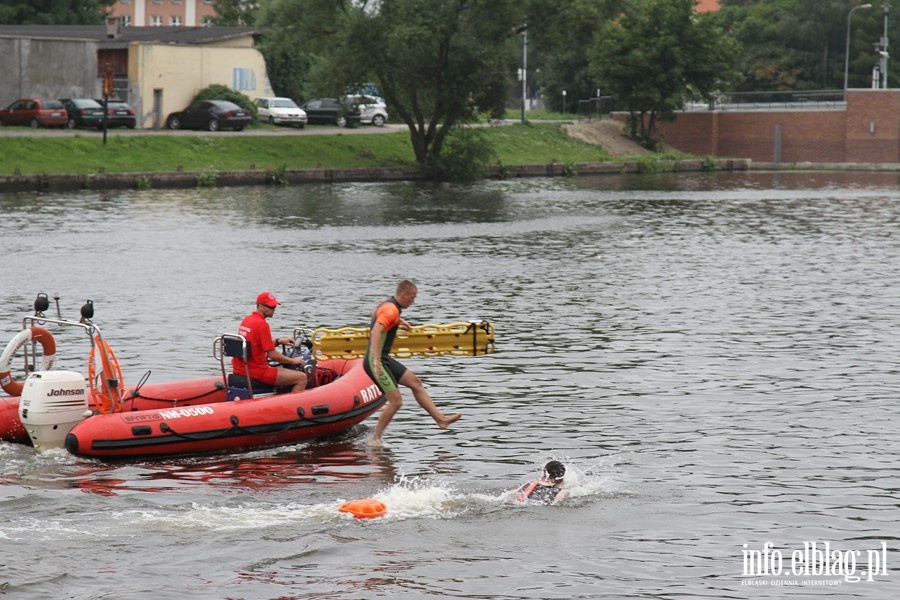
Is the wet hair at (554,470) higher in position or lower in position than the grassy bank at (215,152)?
lower

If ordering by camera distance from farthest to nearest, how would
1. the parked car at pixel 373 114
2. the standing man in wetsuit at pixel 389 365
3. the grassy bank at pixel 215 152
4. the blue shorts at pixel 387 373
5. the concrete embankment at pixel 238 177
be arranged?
the parked car at pixel 373 114
the grassy bank at pixel 215 152
the concrete embankment at pixel 238 177
the blue shorts at pixel 387 373
the standing man in wetsuit at pixel 389 365

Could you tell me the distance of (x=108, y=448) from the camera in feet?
50.2

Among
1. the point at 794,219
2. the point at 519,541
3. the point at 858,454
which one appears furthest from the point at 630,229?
the point at 519,541

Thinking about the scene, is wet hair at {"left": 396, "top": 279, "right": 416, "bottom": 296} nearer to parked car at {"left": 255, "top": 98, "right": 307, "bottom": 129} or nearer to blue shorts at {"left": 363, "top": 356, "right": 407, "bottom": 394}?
blue shorts at {"left": 363, "top": 356, "right": 407, "bottom": 394}

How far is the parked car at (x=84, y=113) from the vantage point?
62.2 m

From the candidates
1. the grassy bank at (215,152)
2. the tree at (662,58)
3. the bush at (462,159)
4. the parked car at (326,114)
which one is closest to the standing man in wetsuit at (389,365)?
the grassy bank at (215,152)

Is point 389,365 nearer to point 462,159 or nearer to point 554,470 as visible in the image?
point 554,470

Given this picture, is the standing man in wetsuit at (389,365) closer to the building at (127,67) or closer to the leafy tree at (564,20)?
the leafy tree at (564,20)

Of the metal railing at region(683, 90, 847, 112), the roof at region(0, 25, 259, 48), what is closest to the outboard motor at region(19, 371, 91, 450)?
the roof at region(0, 25, 259, 48)

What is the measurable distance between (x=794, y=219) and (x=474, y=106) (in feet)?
66.0

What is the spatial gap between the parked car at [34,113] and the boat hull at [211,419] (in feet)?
156

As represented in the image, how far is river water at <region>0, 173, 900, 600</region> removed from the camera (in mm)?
12125

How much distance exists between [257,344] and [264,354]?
18 cm

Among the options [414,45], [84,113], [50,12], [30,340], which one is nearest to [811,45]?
[50,12]
